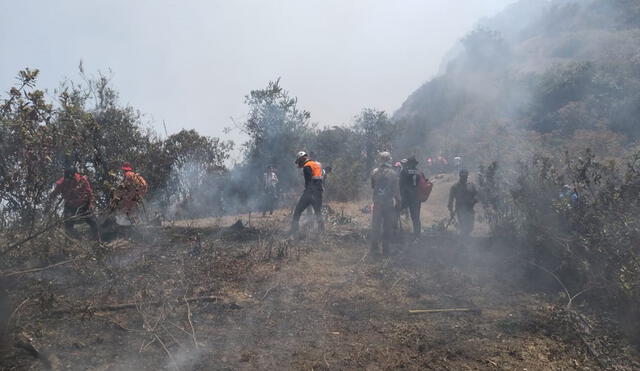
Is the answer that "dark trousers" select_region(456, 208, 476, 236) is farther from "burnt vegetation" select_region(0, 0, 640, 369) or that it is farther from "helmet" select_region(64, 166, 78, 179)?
"helmet" select_region(64, 166, 78, 179)

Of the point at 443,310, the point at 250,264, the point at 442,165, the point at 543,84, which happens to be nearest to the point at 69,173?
the point at 250,264

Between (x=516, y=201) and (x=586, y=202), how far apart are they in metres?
1.22

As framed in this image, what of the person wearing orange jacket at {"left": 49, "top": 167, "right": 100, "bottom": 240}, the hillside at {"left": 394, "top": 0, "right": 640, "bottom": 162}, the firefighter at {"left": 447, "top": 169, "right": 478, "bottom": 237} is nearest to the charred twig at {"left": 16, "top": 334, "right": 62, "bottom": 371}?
the person wearing orange jacket at {"left": 49, "top": 167, "right": 100, "bottom": 240}

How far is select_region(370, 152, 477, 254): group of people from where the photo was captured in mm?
6605

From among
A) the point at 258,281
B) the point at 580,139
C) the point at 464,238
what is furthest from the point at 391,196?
the point at 580,139

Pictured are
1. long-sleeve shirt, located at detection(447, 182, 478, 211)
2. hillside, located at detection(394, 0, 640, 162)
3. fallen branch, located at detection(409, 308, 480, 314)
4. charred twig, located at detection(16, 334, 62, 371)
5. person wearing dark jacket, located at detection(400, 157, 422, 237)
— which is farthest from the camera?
hillside, located at detection(394, 0, 640, 162)

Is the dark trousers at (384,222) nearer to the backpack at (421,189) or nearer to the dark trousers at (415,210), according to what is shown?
the dark trousers at (415,210)

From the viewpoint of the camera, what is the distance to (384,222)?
6629 millimetres

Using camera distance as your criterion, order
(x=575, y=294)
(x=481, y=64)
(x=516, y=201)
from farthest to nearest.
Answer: (x=481, y=64) < (x=516, y=201) < (x=575, y=294)

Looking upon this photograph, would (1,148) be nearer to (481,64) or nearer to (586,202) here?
(586,202)

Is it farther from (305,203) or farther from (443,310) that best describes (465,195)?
(443,310)

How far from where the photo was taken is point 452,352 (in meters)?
3.61

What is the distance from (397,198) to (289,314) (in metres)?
3.24

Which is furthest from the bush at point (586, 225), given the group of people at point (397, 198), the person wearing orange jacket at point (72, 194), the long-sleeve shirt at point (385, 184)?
the person wearing orange jacket at point (72, 194)
